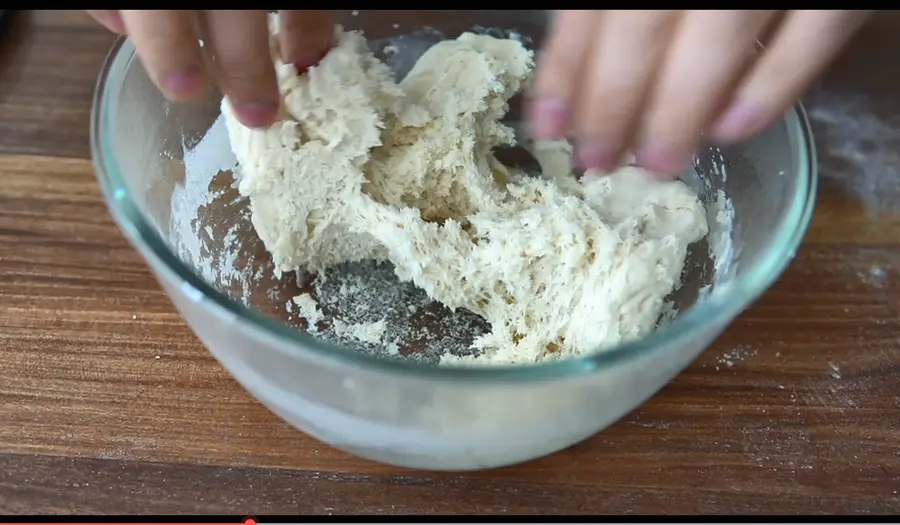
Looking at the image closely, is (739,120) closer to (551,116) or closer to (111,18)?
(551,116)

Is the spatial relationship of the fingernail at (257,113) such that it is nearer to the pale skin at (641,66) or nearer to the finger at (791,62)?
the pale skin at (641,66)

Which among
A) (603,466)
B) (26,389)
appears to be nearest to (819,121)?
(603,466)

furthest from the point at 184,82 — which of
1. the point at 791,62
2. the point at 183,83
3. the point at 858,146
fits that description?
the point at 858,146

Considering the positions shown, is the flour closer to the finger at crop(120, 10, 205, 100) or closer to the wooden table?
the wooden table

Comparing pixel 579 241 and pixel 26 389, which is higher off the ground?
pixel 579 241

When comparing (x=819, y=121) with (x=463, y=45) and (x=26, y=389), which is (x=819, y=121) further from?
(x=26, y=389)

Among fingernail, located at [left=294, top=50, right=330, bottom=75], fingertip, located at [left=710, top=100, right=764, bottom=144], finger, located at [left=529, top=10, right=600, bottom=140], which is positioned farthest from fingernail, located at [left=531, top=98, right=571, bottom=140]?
fingernail, located at [left=294, top=50, right=330, bottom=75]

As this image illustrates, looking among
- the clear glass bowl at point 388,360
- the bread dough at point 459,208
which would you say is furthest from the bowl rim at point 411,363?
→ the bread dough at point 459,208
